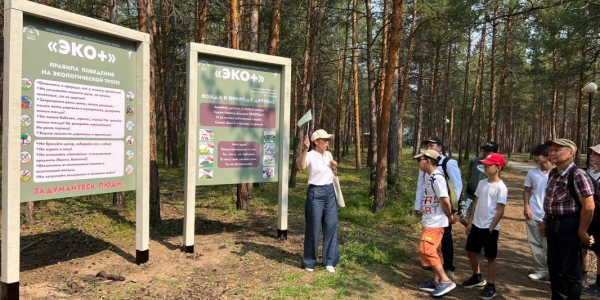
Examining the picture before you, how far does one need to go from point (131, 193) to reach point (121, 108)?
24.9 ft

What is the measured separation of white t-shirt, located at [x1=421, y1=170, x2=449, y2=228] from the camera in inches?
167

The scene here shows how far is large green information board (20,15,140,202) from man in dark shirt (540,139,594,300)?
15.5 feet

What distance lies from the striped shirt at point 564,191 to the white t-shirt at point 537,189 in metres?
1.38

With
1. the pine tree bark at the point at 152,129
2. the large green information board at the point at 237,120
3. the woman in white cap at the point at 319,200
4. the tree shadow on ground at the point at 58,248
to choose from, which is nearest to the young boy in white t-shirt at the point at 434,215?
the woman in white cap at the point at 319,200

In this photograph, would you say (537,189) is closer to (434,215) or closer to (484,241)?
(484,241)

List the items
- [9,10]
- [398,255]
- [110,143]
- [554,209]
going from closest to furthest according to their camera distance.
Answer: [9,10], [554,209], [110,143], [398,255]

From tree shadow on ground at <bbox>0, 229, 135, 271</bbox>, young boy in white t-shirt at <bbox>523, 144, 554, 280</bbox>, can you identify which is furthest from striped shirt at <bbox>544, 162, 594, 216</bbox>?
tree shadow on ground at <bbox>0, 229, 135, 271</bbox>

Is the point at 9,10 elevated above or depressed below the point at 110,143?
above

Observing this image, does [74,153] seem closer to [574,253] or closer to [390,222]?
[574,253]

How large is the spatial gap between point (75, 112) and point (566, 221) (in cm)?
512

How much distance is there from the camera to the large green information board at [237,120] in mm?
5387

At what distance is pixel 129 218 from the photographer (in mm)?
7785

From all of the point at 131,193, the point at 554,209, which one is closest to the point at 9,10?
the point at 554,209

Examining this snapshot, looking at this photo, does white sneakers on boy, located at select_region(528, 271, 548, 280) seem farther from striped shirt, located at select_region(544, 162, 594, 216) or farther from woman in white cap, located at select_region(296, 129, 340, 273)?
woman in white cap, located at select_region(296, 129, 340, 273)
